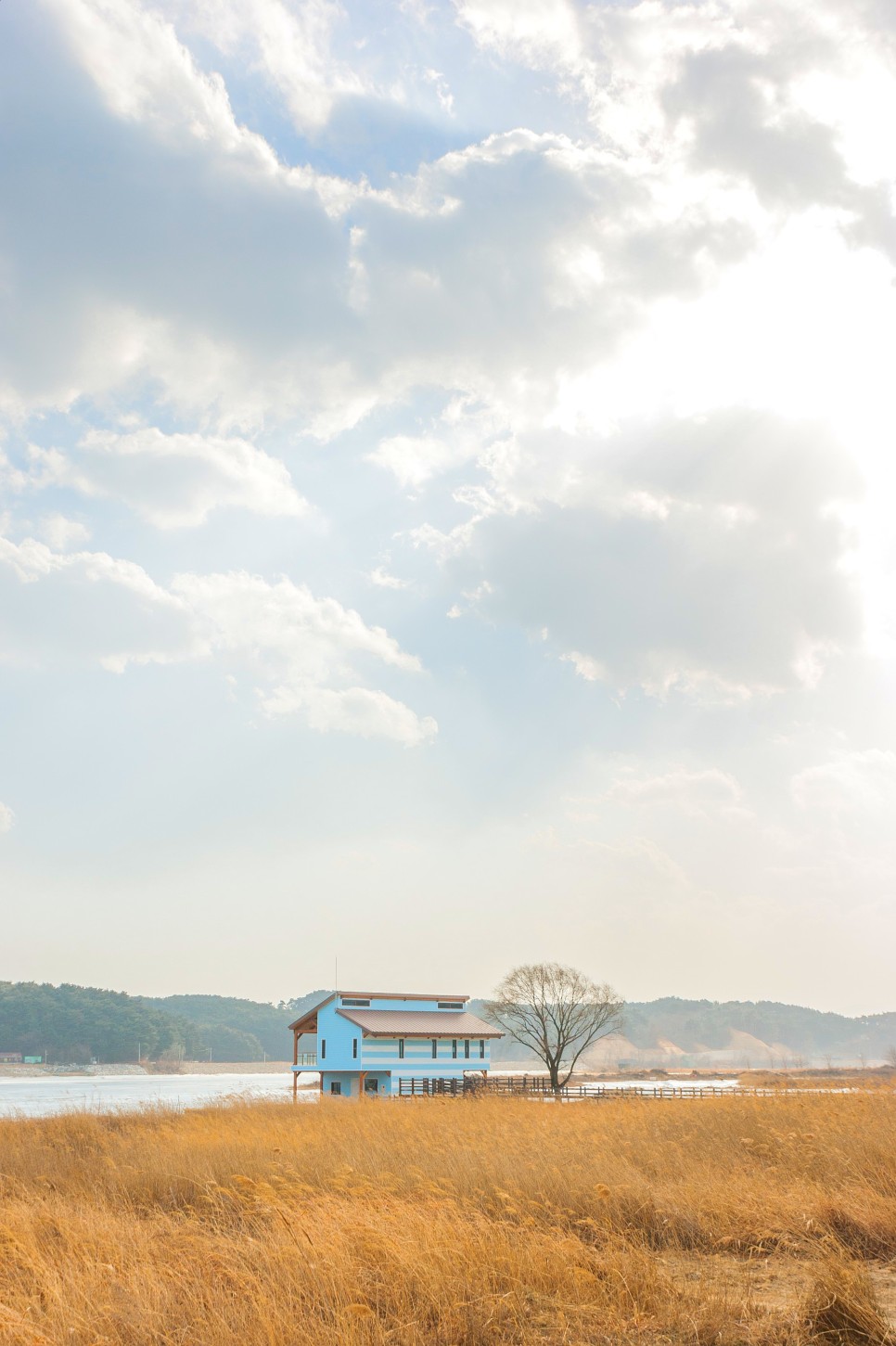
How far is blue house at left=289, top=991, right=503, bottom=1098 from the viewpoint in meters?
51.9

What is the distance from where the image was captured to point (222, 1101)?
34.6 m

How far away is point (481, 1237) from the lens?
9.09 meters

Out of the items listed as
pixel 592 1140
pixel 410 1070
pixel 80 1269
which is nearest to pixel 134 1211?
pixel 80 1269

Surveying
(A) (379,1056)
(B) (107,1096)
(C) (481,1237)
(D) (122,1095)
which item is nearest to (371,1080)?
(A) (379,1056)

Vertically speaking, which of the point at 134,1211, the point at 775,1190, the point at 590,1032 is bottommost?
the point at 590,1032

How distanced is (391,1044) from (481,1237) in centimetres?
4621

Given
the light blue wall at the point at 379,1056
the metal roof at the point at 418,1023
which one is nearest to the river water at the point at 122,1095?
the light blue wall at the point at 379,1056

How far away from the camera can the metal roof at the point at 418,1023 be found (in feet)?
171

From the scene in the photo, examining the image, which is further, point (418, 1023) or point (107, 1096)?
point (107, 1096)

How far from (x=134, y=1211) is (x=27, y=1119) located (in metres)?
16.6

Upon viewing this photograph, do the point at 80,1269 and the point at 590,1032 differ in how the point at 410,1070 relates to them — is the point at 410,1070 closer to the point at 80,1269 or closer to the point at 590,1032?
the point at 590,1032

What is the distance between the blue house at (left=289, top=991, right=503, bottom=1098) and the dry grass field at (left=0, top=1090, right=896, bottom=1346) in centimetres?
3591

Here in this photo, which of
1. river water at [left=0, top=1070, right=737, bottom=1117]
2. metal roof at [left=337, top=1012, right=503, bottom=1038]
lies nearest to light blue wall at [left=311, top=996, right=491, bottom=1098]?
metal roof at [left=337, top=1012, right=503, bottom=1038]

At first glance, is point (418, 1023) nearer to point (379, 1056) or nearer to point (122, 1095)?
point (379, 1056)
